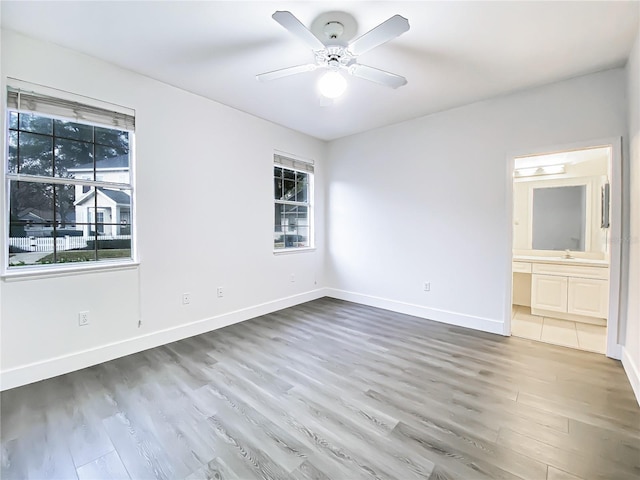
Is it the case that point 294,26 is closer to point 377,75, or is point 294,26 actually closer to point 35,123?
point 377,75

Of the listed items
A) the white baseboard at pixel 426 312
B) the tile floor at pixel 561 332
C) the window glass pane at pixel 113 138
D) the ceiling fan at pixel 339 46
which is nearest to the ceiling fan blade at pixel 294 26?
the ceiling fan at pixel 339 46

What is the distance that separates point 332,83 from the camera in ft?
7.23

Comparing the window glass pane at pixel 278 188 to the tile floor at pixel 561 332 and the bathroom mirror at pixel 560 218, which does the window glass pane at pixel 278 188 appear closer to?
the tile floor at pixel 561 332

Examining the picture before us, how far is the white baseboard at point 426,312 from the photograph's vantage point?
3.43 m

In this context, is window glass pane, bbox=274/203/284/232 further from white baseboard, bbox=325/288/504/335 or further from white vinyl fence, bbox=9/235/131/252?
white vinyl fence, bbox=9/235/131/252

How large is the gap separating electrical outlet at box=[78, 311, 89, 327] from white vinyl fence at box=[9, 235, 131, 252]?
1.95 feet

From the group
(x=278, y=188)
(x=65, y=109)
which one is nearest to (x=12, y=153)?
(x=65, y=109)

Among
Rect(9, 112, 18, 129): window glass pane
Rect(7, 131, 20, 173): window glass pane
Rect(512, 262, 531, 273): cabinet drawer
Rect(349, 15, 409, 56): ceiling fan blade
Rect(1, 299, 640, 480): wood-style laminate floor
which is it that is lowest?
Rect(1, 299, 640, 480): wood-style laminate floor

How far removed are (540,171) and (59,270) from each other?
6.09 metres

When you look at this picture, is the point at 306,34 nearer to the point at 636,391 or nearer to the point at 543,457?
the point at 543,457

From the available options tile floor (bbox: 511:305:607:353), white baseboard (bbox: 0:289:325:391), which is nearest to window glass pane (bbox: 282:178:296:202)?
white baseboard (bbox: 0:289:325:391)

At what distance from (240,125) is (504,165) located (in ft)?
10.7

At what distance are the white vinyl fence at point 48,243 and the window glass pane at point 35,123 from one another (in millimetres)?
889

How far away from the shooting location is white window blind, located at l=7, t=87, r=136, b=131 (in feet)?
7.34
